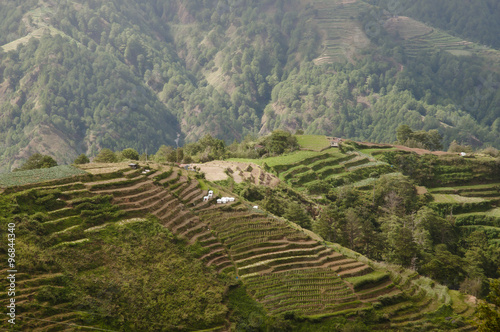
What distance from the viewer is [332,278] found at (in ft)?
118

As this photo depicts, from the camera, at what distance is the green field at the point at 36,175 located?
35219mm

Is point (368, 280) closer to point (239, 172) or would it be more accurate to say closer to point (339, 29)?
point (239, 172)

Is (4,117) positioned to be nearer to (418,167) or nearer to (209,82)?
(209,82)

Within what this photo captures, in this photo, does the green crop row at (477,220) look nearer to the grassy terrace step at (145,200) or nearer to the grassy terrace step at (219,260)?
the grassy terrace step at (219,260)

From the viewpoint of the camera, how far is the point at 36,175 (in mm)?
37094

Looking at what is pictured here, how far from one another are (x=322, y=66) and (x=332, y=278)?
13975 centimetres

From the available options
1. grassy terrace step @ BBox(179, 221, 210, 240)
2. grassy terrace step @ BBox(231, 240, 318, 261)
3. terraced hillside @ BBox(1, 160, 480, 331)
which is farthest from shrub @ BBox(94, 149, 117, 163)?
grassy terrace step @ BBox(231, 240, 318, 261)

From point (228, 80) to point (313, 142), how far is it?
332 feet

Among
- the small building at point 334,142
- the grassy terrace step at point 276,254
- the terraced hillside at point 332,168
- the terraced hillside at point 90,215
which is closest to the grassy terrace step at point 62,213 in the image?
the terraced hillside at point 90,215

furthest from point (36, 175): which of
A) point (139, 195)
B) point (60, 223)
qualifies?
point (139, 195)

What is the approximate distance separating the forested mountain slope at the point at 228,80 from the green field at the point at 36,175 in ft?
269

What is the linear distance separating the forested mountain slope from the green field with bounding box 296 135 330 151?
58073 mm

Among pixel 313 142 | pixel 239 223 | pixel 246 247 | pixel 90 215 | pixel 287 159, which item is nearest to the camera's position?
pixel 90 215

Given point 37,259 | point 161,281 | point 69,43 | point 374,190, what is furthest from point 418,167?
point 69,43
